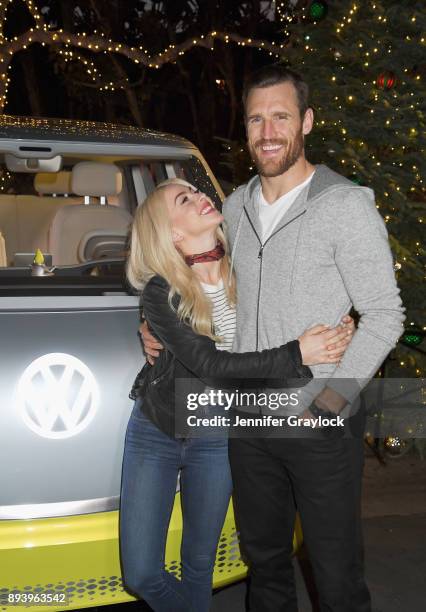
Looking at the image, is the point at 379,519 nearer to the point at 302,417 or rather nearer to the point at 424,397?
the point at 424,397

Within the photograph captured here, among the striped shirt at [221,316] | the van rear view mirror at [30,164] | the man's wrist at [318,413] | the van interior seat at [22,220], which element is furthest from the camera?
the van interior seat at [22,220]

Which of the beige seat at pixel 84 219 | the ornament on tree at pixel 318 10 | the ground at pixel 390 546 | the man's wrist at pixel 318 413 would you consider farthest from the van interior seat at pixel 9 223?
the man's wrist at pixel 318 413

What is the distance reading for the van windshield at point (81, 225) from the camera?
10.3ft

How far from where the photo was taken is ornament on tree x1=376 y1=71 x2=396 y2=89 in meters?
6.19

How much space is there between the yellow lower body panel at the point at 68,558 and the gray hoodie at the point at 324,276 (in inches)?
28.7

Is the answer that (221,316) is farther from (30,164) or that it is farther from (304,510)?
(30,164)

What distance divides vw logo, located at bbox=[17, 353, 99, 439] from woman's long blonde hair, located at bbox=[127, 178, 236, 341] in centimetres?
34

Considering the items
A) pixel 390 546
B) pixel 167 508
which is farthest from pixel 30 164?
pixel 390 546

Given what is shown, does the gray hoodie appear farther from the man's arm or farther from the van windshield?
the van windshield

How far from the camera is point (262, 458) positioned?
8.59 ft

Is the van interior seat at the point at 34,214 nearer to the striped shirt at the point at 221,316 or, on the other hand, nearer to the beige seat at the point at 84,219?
the beige seat at the point at 84,219

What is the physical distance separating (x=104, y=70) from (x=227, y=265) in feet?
73.9

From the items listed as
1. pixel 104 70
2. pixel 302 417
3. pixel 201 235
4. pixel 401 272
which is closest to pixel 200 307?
pixel 201 235

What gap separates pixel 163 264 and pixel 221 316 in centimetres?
29
